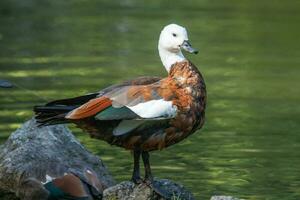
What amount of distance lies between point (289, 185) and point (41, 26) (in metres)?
12.4

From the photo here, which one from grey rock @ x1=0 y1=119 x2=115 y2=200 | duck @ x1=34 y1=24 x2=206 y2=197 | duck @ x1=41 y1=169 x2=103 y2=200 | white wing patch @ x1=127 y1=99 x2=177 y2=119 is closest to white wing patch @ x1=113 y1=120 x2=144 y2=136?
duck @ x1=34 y1=24 x2=206 y2=197

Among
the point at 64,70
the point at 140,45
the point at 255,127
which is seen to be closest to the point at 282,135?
the point at 255,127

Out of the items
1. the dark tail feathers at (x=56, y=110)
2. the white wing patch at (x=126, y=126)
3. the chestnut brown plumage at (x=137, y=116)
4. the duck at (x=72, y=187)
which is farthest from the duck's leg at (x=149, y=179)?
the dark tail feathers at (x=56, y=110)

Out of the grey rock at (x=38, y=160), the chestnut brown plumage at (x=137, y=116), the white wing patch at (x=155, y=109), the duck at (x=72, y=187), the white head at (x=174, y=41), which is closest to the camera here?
the white wing patch at (x=155, y=109)

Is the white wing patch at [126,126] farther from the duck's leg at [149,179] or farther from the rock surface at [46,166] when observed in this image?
the rock surface at [46,166]

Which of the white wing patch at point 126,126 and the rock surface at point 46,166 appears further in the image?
the rock surface at point 46,166

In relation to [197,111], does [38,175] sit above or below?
below

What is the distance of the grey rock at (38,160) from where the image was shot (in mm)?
10109

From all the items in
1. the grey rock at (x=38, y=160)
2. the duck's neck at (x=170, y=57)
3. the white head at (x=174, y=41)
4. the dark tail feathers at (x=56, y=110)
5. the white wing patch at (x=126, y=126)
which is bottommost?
the grey rock at (x=38, y=160)

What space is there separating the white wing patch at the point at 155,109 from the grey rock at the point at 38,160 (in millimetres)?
1395

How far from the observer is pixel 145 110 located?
353 inches

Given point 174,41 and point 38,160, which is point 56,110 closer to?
point 174,41

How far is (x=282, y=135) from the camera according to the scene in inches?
532

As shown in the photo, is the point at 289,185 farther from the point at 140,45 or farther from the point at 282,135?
the point at 140,45
